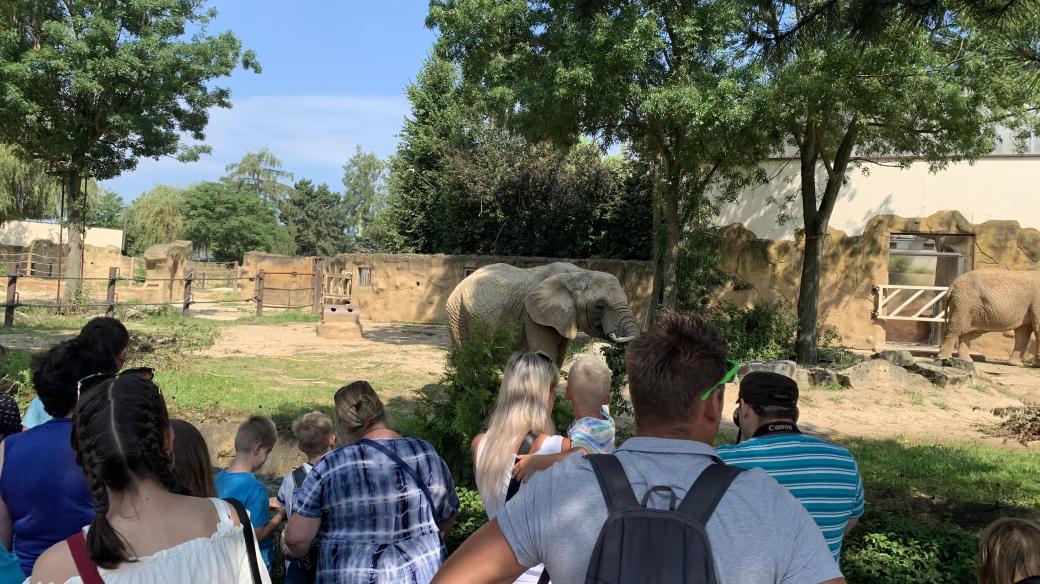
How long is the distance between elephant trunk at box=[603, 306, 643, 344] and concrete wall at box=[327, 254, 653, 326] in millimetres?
14587

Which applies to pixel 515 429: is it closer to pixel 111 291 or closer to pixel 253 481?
pixel 253 481

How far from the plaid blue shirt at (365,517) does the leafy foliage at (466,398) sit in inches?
95.9

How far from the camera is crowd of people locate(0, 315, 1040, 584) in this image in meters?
1.58

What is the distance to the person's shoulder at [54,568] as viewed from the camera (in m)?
1.78

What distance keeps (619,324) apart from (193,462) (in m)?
6.94

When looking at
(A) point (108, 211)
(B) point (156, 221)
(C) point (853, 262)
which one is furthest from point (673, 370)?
(A) point (108, 211)

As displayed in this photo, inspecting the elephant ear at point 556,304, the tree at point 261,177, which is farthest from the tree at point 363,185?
the elephant ear at point 556,304

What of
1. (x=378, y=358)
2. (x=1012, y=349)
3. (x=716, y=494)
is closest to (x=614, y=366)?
(x=716, y=494)

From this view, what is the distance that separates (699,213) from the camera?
1739 cm

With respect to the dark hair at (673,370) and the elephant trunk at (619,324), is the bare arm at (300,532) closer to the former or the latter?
the dark hair at (673,370)

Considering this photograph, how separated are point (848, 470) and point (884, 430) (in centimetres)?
844

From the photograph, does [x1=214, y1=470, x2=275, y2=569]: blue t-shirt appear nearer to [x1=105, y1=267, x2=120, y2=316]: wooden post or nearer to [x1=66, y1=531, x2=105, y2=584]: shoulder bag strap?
[x1=66, y1=531, x2=105, y2=584]: shoulder bag strap

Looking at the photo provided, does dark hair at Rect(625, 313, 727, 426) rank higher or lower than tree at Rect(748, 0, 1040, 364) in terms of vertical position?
lower

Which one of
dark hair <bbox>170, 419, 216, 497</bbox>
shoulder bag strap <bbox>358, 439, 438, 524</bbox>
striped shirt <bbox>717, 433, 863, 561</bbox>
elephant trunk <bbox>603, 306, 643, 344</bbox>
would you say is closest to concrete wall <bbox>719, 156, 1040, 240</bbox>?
elephant trunk <bbox>603, 306, 643, 344</bbox>
